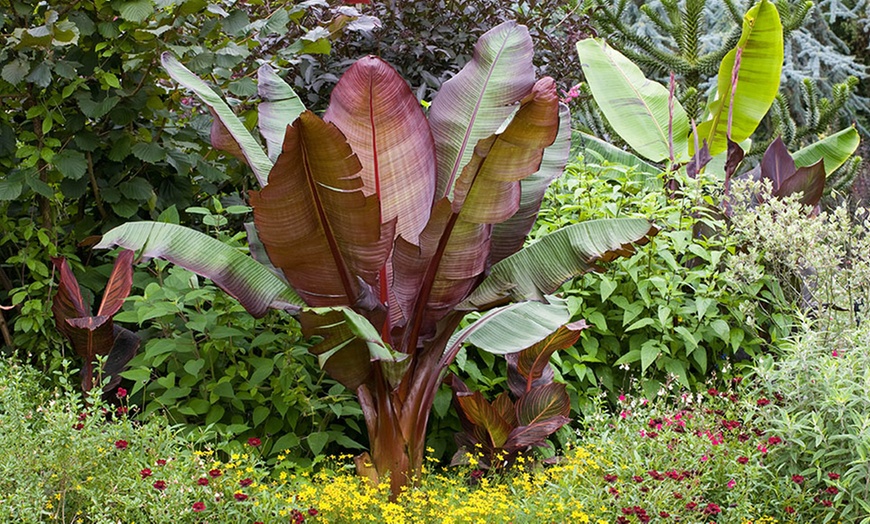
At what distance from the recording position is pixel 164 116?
486 cm

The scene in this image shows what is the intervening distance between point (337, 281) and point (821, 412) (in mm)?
2112

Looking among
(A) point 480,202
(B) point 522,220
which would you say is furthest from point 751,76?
(A) point 480,202

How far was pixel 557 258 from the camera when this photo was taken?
3932 mm

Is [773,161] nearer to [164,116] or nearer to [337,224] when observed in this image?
[337,224]

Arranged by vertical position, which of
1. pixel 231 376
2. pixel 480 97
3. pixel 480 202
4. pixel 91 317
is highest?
pixel 480 97

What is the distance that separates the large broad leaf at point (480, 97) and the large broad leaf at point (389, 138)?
0.26 m

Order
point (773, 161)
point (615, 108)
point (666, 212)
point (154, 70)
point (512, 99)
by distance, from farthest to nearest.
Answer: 1. point (615, 108)
2. point (773, 161)
3. point (666, 212)
4. point (154, 70)
5. point (512, 99)

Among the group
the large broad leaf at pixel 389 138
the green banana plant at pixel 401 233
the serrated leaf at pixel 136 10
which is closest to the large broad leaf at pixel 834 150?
the green banana plant at pixel 401 233

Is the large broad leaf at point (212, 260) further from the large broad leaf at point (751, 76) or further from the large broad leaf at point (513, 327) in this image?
the large broad leaf at point (751, 76)

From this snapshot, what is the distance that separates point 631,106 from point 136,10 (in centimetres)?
402

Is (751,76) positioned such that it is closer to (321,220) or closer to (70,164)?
(321,220)

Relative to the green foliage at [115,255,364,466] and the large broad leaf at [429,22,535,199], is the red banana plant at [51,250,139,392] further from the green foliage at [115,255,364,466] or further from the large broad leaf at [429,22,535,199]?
the large broad leaf at [429,22,535,199]

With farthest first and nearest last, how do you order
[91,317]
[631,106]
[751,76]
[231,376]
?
[631,106] < [751,76] < [231,376] < [91,317]

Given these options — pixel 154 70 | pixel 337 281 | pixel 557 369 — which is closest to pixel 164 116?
pixel 154 70
